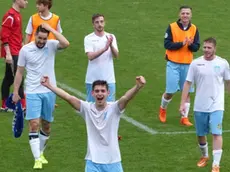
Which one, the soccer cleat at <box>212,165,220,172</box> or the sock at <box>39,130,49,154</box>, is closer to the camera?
the soccer cleat at <box>212,165,220,172</box>

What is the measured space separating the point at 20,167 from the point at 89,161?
2830 mm

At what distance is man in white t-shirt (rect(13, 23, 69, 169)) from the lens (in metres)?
12.8

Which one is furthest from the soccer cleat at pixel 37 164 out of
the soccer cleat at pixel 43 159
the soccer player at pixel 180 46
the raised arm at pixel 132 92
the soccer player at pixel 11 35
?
the soccer player at pixel 180 46

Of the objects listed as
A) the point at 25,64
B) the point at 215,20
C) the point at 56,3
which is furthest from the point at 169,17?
the point at 25,64

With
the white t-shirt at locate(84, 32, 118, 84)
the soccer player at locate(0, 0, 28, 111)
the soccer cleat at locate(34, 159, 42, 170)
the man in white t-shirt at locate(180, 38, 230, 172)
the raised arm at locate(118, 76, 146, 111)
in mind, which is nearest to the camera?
the raised arm at locate(118, 76, 146, 111)

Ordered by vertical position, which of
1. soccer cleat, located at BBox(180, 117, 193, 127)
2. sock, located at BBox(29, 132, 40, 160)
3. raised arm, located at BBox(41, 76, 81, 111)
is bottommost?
sock, located at BBox(29, 132, 40, 160)

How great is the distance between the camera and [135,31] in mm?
23062

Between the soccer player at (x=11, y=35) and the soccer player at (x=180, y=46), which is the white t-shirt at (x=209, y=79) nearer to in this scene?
the soccer player at (x=180, y=46)

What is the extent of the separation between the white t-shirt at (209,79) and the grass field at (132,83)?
1084 mm

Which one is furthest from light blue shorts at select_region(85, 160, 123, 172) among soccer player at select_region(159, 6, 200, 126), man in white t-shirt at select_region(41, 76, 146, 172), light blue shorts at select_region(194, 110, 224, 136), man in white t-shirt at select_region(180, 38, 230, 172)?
soccer player at select_region(159, 6, 200, 126)

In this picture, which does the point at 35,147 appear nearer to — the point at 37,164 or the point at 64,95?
the point at 37,164

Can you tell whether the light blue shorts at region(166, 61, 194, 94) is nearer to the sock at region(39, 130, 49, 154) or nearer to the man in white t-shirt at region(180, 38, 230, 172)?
the man in white t-shirt at region(180, 38, 230, 172)

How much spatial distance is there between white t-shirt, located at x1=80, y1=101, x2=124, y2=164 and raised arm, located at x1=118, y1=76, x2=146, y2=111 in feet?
0.38

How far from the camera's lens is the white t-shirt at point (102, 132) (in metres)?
10.4
